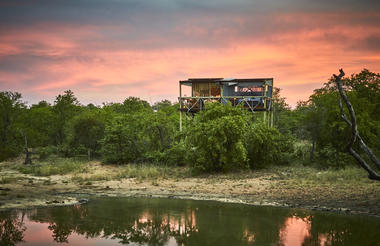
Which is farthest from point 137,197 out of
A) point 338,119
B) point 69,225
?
point 338,119

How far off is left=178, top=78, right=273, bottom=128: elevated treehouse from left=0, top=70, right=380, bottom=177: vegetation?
2.88m

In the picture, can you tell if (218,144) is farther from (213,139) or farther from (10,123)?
(10,123)

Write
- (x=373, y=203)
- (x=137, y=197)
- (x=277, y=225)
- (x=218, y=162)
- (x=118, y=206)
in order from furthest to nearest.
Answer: (x=218, y=162) → (x=137, y=197) → (x=118, y=206) → (x=373, y=203) → (x=277, y=225)

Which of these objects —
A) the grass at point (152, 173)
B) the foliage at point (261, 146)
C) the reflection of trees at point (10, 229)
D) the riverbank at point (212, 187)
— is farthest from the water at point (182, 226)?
the foliage at point (261, 146)

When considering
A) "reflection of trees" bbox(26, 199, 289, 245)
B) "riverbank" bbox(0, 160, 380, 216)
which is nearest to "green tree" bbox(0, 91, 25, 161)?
"riverbank" bbox(0, 160, 380, 216)

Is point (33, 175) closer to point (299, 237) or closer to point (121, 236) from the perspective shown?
point (121, 236)

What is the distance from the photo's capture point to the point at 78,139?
39625 millimetres

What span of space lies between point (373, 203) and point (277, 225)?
18.6ft

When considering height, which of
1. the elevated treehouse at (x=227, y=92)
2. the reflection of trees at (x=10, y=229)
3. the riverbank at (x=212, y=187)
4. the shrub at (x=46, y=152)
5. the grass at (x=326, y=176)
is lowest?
the reflection of trees at (x=10, y=229)

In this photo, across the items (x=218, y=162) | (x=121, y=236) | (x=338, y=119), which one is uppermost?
(x=338, y=119)

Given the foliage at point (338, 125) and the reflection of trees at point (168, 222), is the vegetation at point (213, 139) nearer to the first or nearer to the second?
the foliage at point (338, 125)

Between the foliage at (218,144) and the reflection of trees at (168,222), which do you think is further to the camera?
the foliage at (218,144)

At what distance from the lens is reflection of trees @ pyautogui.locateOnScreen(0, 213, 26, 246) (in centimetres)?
1263

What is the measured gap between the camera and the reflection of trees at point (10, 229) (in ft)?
41.4
